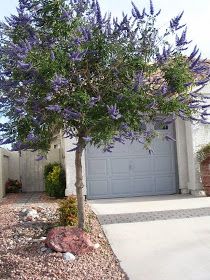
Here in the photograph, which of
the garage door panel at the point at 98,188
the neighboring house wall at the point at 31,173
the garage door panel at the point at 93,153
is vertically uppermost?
the garage door panel at the point at 93,153

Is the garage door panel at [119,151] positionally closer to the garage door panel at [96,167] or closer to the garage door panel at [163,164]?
the garage door panel at [96,167]

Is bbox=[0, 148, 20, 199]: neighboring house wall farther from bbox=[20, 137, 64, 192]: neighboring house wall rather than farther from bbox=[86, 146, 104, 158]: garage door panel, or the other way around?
bbox=[86, 146, 104, 158]: garage door panel

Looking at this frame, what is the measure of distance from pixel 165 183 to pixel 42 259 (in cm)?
755

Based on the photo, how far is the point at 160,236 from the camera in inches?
307

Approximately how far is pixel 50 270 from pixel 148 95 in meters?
2.80

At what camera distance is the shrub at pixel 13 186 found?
16812 millimetres

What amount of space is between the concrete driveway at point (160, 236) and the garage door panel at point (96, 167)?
58.2 inches

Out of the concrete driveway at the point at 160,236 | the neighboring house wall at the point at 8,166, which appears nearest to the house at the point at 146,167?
the concrete driveway at the point at 160,236

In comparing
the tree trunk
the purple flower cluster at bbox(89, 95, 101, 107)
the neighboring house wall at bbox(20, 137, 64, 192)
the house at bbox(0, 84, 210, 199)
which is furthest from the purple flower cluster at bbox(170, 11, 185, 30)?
the neighboring house wall at bbox(20, 137, 64, 192)

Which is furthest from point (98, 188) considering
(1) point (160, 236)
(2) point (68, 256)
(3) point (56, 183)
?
(2) point (68, 256)

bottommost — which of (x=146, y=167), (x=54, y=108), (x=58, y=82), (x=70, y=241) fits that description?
(x=70, y=241)

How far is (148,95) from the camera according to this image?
20.5ft

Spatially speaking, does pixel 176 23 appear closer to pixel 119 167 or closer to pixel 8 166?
pixel 119 167

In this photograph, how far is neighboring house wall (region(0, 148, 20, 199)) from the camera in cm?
1584
